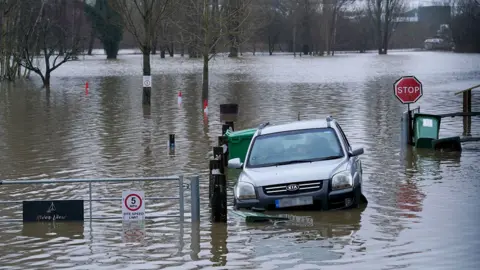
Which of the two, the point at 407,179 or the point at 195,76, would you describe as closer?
the point at 407,179

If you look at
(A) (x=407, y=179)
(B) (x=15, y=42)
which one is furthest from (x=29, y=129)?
(B) (x=15, y=42)

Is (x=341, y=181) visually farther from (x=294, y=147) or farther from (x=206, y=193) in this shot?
(x=206, y=193)

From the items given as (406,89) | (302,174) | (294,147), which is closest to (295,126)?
(294,147)

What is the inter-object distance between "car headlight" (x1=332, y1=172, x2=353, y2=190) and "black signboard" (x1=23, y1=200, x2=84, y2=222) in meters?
3.73

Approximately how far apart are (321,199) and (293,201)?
41cm

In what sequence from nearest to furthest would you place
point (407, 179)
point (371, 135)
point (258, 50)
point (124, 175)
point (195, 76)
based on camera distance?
point (407, 179) → point (124, 175) → point (371, 135) → point (195, 76) → point (258, 50)

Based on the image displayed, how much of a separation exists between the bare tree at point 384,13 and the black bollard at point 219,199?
127 metres

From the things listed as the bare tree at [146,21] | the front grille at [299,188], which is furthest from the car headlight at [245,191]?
the bare tree at [146,21]

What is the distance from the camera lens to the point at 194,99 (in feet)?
139

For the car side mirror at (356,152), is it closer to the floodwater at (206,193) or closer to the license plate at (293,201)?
the floodwater at (206,193)

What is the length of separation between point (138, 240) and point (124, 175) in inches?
260

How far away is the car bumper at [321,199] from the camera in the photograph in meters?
14.2

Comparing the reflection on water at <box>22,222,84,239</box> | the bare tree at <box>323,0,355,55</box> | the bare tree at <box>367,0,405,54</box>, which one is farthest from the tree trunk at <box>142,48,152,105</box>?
the bare tree at <box>367,0,405,54</box>

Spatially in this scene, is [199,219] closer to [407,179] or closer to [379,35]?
[407,179]
